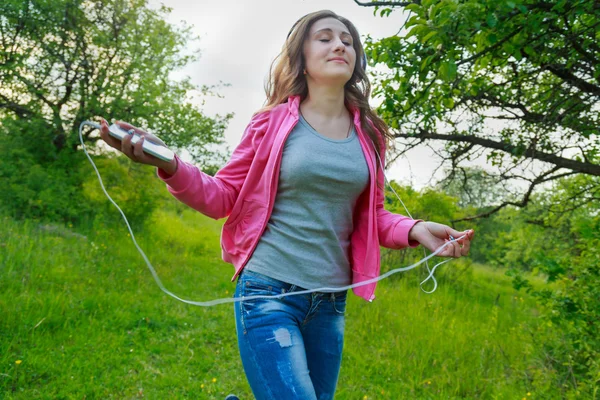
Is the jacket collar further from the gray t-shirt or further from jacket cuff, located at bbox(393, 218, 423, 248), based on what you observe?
jacket cuff, located at bbox(393, 218, 423, 248)

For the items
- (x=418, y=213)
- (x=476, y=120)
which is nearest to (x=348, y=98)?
(x=476, y=120)

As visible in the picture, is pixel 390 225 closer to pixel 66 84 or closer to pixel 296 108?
pixel 296 108

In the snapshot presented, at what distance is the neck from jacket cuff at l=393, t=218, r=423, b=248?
55 cm

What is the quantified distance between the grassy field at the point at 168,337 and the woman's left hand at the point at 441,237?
103 inches

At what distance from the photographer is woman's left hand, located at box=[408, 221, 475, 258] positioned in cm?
190

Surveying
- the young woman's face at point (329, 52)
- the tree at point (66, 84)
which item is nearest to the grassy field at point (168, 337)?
the tree at point (66, 84)

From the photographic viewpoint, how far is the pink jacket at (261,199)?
1.92m

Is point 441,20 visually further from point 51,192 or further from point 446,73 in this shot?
point 51,192

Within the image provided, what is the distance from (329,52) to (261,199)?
2.35ft

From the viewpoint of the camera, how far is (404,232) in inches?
81.3

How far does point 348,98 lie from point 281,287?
969mm

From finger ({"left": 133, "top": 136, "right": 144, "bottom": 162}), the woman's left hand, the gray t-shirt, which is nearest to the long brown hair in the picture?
the gray t-shirt

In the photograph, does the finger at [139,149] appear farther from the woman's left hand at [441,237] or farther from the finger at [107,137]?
the woman's left hand at [441,237]

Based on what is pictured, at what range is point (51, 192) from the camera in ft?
27.7
